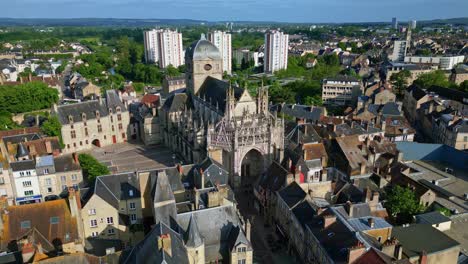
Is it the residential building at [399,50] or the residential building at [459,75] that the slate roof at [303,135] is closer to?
the residential building at [459,75]

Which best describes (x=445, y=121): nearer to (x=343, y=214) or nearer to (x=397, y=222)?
(x=397, y=222)

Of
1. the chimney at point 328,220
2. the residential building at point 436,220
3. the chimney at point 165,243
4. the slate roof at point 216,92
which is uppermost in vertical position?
the slate roof at point 216,92

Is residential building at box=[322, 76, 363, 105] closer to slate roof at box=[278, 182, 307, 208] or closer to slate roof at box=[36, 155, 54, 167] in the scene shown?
slate roof at box=[278, 182, 307, 208]

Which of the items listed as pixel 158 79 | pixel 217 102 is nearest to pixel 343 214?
pixel 217 102

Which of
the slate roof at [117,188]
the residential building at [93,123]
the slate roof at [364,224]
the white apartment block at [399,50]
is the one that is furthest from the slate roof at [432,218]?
the white apartment block at [399,50]

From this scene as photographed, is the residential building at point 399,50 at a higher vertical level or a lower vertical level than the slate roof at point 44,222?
higher

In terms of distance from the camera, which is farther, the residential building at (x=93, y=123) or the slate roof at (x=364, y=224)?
the residential building at (x=93, y=123)
